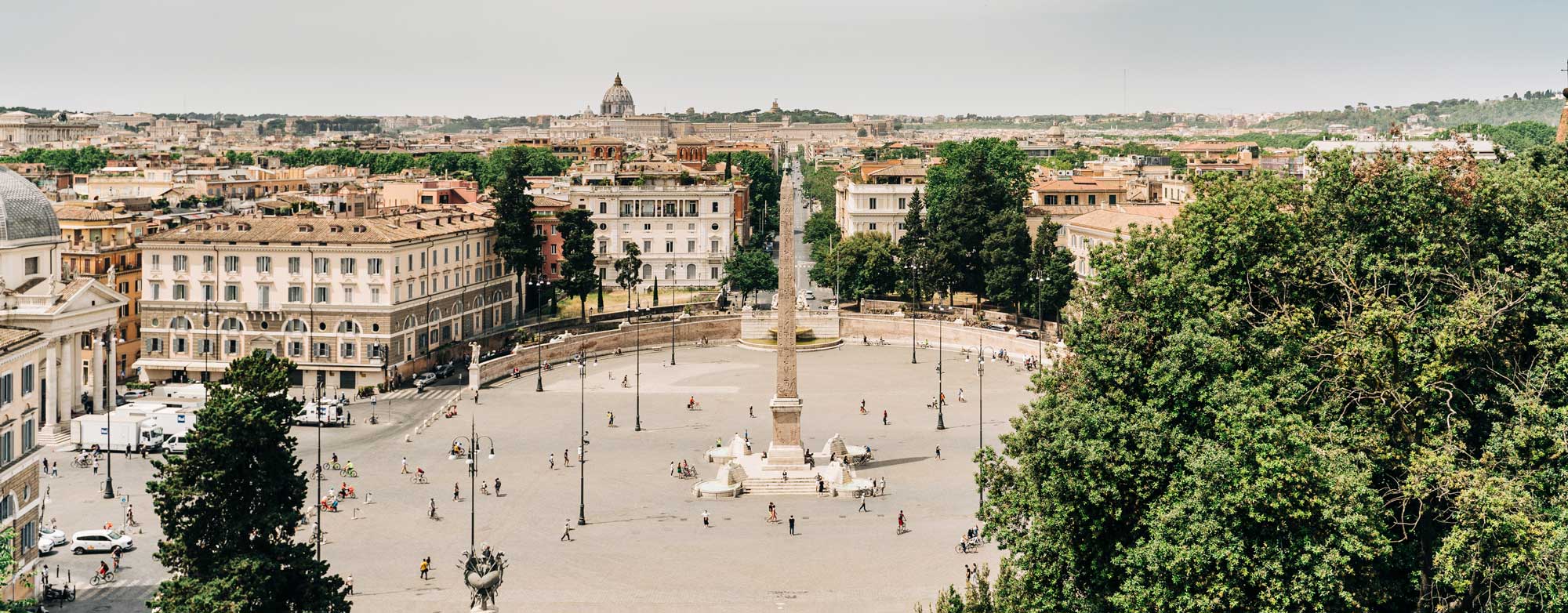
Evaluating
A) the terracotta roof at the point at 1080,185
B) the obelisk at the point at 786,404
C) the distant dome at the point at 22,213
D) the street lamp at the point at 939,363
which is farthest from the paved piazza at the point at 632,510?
the terracotta roof at the point at 1080,185

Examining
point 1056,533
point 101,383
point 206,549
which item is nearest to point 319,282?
point 101,383

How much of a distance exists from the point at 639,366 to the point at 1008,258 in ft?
73.3

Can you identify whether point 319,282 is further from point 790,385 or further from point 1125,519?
point 1125,519

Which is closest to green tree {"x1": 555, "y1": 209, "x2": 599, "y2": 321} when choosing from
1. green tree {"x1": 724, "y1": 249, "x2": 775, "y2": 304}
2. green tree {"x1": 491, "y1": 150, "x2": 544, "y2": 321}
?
green tree {"x1": 491, "y1": 150, "x2": 544, "y2": 321}

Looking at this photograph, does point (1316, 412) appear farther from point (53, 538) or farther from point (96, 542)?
point (53, 538)

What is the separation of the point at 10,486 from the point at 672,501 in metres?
21.0

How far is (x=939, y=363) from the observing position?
77.4m

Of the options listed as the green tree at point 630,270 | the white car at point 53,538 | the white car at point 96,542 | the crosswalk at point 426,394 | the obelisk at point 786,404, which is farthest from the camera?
the green tree at point 630,270

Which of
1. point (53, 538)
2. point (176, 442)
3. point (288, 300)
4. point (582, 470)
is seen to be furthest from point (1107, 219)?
point (53, 538)

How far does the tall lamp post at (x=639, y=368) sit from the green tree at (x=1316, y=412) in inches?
1378

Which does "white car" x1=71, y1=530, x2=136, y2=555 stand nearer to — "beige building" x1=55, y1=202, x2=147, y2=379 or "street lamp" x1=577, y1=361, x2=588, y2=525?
"street lamp" x1=577, y1=361, x2=588, y2=525

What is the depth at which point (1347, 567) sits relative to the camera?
1115 inches

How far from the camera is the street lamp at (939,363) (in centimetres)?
6679

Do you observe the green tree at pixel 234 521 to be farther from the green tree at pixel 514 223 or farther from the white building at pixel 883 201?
the white building at pixel 883 201
